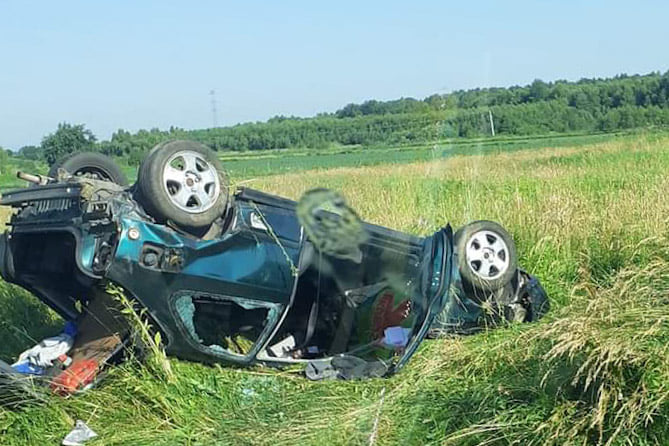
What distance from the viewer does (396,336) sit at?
5.57 meters

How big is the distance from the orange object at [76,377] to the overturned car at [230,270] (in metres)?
0.06

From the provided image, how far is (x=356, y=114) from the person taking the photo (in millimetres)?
9023

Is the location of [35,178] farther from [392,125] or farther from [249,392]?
[392,125]

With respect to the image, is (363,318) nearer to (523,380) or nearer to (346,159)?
(523,380)

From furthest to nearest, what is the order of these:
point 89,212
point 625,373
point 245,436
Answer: point 89,212, point 245,436, point 625,373

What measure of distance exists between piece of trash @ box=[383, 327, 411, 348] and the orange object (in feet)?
5.83

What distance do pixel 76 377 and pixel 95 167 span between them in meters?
1.54

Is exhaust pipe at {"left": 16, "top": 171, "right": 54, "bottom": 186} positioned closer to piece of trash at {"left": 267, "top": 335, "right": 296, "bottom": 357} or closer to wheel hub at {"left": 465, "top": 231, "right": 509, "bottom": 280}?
piece of trash at {"left": 267, "top": 335, "right": 296, "bottom": 357}

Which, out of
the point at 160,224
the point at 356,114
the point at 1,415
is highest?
the point at 356,114

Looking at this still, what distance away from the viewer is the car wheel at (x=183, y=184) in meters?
4.88

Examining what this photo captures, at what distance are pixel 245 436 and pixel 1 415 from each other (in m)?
1.65

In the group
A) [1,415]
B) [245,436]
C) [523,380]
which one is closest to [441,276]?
[523,380]

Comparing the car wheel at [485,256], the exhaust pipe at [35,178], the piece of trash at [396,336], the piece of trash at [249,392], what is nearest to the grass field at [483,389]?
the piece of trash at [249,392]

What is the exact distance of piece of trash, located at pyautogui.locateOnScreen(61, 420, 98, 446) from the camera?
16.0 ft
